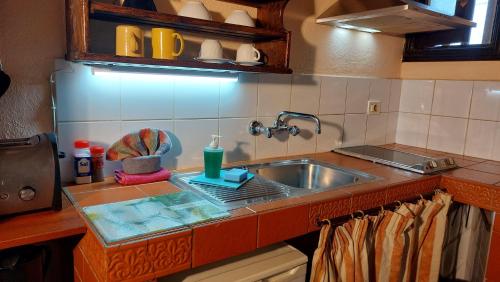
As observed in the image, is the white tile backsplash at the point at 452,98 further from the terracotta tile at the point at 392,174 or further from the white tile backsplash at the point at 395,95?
the terracotta tile at the point at 392,174

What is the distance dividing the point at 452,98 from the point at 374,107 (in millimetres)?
416

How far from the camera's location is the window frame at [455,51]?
1.82 metres

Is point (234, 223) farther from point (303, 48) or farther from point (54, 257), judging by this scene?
point (303, 48)

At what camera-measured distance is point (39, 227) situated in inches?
33.3

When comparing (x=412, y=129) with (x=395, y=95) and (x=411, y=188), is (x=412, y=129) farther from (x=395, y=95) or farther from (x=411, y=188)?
(x=411, y=188)

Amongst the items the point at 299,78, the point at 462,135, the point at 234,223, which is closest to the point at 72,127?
the point at 234,223

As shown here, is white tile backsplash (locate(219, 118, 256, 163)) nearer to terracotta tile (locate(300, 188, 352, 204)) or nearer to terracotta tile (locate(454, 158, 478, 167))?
terracotta tile (locate(300, 188, 352, 204))

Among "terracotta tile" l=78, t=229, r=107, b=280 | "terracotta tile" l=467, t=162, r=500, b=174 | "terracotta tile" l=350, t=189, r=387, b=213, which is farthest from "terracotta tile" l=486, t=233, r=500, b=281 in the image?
"terracotta tile" l=78, t=229, r=107, b=280

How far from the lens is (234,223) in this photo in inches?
37.0

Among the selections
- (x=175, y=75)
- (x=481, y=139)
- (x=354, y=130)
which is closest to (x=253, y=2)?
(x=175, y=75)

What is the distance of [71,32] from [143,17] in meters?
0.21

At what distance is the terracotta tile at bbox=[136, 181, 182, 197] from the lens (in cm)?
112

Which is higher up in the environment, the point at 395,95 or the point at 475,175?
the point at 395,95

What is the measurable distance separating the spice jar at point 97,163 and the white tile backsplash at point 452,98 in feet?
5.95
